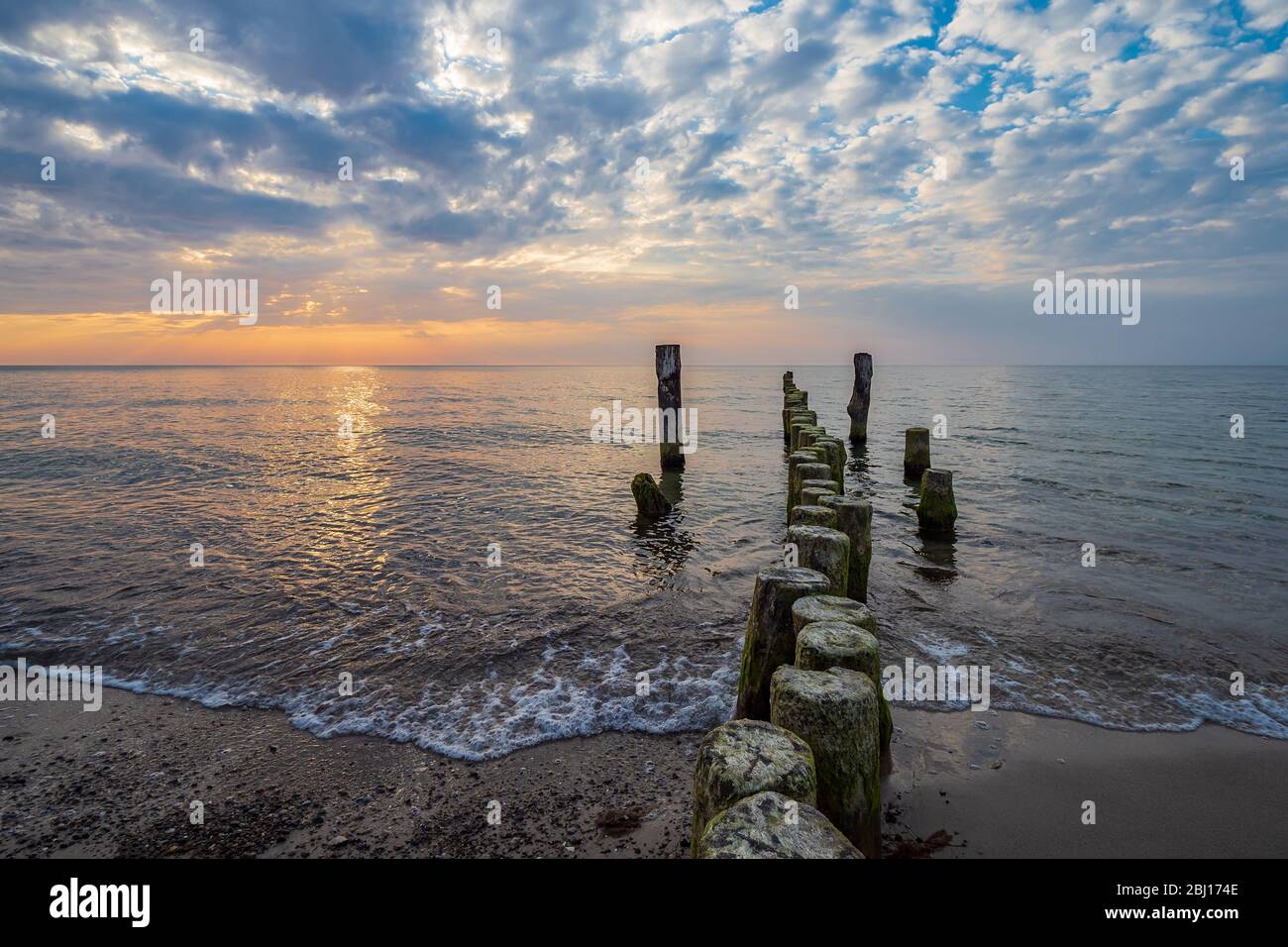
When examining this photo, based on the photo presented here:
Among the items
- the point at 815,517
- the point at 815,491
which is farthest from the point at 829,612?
the point at 815,491

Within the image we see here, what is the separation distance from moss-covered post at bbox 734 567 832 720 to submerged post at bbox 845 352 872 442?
18.4 metres

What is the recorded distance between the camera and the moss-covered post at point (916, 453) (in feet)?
51.8

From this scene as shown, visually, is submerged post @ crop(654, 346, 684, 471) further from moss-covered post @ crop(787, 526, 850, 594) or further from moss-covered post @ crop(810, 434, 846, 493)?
moss-covered post @ crop(787, 526, 850, 594)

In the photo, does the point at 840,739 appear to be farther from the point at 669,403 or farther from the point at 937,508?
the point at 669,403

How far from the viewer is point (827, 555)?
5.55m

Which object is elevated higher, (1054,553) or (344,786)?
(1054,553)

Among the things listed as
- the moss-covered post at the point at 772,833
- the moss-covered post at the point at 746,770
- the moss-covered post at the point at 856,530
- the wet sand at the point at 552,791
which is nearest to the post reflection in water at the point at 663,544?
the moss-covered post at the point at 856,530

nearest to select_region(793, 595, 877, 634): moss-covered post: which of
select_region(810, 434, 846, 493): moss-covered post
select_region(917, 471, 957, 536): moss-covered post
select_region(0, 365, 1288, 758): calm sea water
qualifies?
select_region(0, 365, 1288, 758): calm sea water

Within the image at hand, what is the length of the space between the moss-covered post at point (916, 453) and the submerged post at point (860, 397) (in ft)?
19.0

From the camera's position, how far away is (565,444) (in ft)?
79.3

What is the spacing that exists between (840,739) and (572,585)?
5.96m
